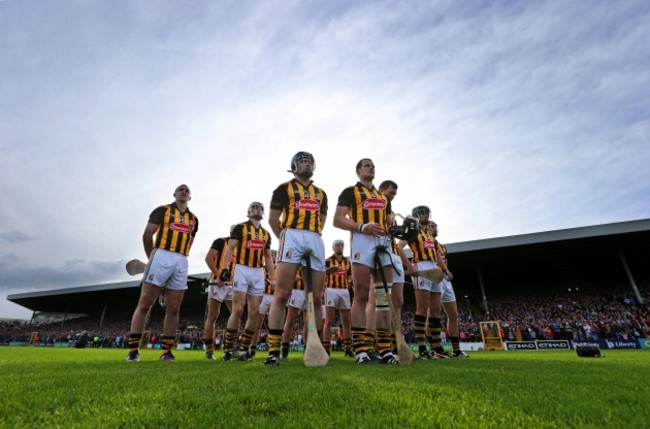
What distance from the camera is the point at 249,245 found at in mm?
6348

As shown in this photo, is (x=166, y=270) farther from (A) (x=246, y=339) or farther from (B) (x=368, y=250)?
(B) (x=368, y=250)

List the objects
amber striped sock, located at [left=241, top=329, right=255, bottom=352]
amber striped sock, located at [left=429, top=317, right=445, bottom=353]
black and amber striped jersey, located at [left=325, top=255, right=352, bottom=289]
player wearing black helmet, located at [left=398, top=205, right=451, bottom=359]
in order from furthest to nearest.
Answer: black and amber striped jersey, located at [left=325, top=255, right=352, bottom=289] → player wearing black helmet, located at [left=398, top=205, right=451, bottom=359] → amber striped sock, located at [left=429, top=317, right=445, bottom=353] → amber striped sock, located at [left=241, top=329, right=255, bottom=352]

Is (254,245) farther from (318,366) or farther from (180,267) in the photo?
(318,366)

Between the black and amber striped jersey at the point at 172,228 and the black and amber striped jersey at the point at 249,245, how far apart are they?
0.84 metres

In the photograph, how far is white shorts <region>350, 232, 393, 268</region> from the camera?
416 centimetres

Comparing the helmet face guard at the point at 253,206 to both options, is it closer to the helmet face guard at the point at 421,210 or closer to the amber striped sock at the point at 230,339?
the amber striped sock at the point at 230,339

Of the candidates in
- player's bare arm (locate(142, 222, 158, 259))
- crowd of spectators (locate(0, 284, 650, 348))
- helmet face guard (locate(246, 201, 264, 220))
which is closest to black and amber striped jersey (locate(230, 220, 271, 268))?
helmet face guard (locate(246, 201, 264, 220))

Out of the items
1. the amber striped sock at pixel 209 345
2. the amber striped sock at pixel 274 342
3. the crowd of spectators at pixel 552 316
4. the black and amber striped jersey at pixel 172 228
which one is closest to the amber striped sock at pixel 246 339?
the amber striped sock at pixel 209 345

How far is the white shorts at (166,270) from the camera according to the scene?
504 cm

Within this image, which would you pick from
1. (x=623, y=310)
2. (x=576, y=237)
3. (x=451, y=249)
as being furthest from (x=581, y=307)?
(x=451, y=249)

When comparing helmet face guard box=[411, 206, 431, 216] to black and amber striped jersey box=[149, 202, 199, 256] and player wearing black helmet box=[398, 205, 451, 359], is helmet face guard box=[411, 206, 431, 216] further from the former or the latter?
black and amber striped jersey box=[149, 202, 199, 256]

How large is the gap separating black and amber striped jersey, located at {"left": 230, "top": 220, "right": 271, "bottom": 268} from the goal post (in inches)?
486

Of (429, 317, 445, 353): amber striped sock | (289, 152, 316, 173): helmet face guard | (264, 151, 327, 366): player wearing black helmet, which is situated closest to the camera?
(264, 151, 327, 366): player wearing black helmet

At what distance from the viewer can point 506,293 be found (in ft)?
99.0
